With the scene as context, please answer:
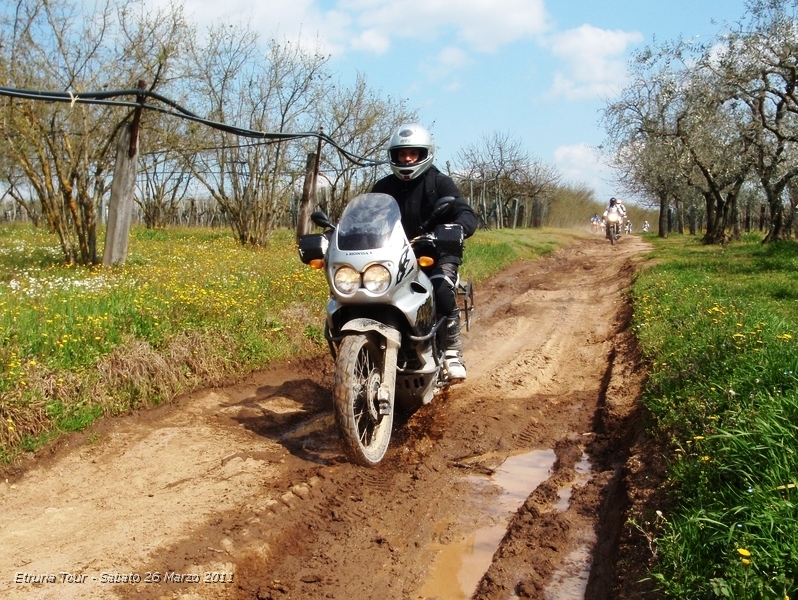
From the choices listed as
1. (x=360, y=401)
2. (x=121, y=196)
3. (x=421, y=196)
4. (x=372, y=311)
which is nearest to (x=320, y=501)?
(x=360, y=401)

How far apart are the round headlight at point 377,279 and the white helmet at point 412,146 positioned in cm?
137

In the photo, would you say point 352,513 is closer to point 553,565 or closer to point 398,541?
point 398,541

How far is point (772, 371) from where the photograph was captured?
4465mm

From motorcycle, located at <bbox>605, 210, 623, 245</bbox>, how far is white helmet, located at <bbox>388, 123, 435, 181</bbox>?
77.5 ft

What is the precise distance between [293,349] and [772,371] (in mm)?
4935

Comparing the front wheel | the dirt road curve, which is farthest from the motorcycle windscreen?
the dirt road curve

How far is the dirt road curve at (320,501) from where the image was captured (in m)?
3.48

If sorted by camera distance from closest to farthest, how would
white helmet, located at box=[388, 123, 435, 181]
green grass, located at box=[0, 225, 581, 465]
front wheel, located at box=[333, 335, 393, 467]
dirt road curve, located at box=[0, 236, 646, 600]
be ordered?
1. dirt road curve, located at box=[0, 236, 646, 600]
2. front wheel, located at box=[333, 335, 393, 467]
3. green grass, located at box=[0, 225, 581, 465]
4. white helmet, located at box=[388, 123, 435, 181]

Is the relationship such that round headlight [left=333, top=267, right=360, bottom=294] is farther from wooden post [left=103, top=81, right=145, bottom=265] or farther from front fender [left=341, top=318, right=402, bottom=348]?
wooden post [left=103, top=81, right=145, bottom=265]

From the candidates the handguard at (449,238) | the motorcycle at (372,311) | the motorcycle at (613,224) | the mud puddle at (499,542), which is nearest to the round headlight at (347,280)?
the motorcycle at (372,311)

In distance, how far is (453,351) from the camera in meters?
6.40

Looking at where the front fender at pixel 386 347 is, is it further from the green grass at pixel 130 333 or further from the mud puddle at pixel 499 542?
the green grass at pixel 130 333

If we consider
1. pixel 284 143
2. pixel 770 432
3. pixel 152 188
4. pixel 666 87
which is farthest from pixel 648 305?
pixel 152 188

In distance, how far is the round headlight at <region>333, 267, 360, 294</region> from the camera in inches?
191
